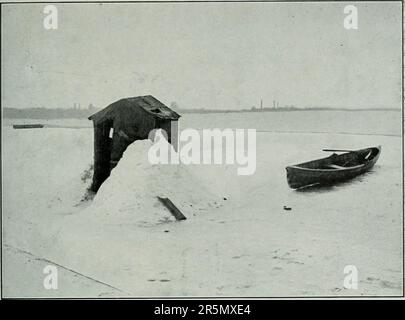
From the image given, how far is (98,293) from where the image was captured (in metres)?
3.55

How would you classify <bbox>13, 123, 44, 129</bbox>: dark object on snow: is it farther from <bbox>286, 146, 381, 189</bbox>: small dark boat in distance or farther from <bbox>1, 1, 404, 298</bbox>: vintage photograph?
<bbox>286, 146, 381, 189</bbox>: small dark boat in distance

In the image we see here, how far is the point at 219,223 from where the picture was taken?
354 cm

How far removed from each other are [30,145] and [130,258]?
1.23 m

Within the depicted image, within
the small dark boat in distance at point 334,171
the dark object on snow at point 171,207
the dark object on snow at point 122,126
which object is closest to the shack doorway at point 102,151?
the dark object on snow at point 122,126

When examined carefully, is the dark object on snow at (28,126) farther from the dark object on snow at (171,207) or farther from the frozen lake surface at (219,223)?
the dark object on snow at (171,207)

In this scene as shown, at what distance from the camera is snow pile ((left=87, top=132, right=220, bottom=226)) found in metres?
3.53

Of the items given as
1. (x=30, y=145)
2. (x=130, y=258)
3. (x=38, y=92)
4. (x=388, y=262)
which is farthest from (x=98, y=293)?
(x=388, y=262)

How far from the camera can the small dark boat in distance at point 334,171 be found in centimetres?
358

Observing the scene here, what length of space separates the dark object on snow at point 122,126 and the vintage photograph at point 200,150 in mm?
12

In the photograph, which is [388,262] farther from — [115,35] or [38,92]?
[38,92]

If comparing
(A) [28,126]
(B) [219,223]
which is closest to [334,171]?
(B) [219,223]

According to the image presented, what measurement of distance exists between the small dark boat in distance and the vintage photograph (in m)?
0.01
